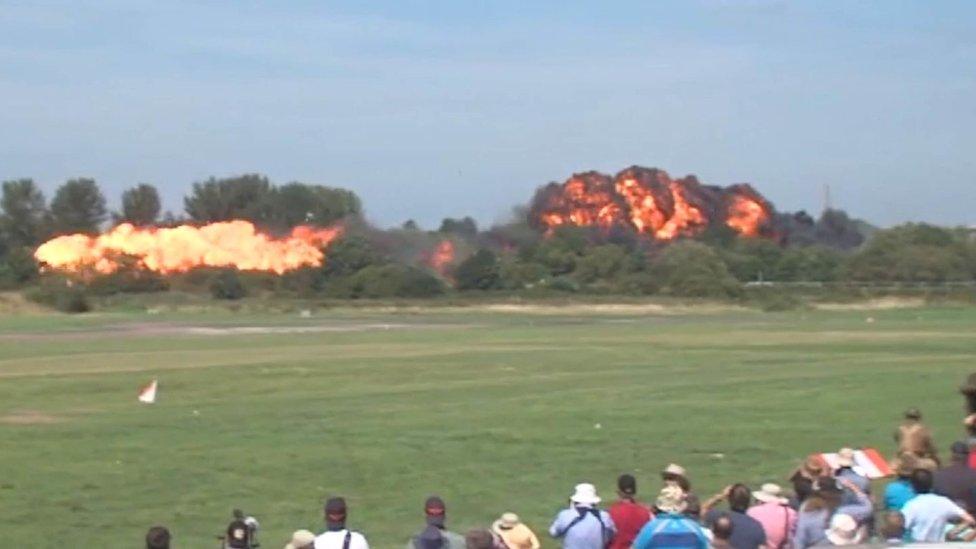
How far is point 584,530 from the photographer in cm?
1348

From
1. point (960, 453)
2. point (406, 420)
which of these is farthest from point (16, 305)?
point (960, 453)

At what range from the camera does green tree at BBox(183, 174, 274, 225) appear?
141250 mm

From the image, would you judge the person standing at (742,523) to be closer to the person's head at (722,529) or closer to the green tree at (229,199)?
the person's head at (722,529)

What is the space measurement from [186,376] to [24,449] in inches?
681

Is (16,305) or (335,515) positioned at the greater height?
(335,515)

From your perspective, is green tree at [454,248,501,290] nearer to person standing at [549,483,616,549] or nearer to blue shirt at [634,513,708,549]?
person standing at [549,483,616,549]

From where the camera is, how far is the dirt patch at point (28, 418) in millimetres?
32469

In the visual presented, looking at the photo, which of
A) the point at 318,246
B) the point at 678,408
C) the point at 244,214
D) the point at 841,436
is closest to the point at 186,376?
the point at 678,408

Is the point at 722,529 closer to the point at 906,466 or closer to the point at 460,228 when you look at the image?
the point at 906,466

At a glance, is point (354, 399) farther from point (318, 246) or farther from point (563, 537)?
point (318, 246)

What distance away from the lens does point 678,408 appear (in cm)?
3400

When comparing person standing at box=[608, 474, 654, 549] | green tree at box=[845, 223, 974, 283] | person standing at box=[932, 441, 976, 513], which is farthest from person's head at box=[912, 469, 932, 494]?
green tree at box=[845, 223, 974, 283]

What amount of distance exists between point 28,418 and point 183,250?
79.6 meters

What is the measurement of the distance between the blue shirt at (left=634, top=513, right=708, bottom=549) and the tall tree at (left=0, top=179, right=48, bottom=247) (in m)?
141
